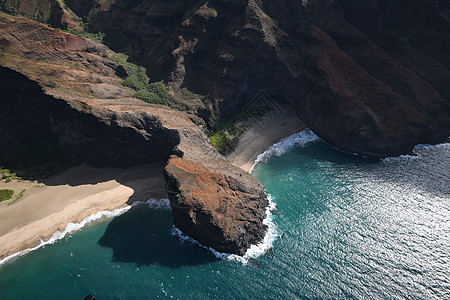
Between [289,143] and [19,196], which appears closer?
A: [19,196]

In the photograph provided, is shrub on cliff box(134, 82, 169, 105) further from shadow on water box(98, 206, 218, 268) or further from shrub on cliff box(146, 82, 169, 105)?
shadow on water box(98, 206, 218, 268)

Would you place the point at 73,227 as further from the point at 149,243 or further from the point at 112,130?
the point at 112,130

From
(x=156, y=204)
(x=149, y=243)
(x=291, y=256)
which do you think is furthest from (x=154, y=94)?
(x=291, y=256)

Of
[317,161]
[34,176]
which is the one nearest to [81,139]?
[34,176]

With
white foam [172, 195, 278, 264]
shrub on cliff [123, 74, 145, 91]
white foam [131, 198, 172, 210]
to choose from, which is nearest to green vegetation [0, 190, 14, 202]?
white foam [131, 198, 172, 210]

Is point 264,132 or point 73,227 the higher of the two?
point 264,132

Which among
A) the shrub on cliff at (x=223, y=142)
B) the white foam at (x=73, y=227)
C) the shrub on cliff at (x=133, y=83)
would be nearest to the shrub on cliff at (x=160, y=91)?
the shrub on cliff at (x=133, y=83)

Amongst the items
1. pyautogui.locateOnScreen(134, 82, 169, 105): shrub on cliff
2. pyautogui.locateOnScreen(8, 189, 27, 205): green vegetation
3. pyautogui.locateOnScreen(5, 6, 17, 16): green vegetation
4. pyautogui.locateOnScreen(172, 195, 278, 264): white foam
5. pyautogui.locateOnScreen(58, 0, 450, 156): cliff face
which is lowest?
pyautogui.locateOnScreen(8, 189, 27, 205): green vegetation

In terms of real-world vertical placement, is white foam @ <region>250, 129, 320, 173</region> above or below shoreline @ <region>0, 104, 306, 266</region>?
above
